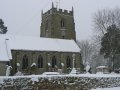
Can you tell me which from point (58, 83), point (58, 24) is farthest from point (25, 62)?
point (58, 83)

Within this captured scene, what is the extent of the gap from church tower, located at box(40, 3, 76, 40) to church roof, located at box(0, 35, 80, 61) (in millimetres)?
6606

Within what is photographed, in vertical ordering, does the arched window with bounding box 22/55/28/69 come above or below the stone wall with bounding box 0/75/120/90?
above

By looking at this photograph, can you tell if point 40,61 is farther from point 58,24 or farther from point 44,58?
point 58,24

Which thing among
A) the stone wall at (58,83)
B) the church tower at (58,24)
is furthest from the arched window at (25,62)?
the stone wall at (58,83)

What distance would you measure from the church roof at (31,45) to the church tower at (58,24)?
Result: 6.61m

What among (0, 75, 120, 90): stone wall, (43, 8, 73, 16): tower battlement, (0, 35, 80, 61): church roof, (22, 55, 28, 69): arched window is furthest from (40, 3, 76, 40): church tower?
(0, 75, 120, 90): stone wall

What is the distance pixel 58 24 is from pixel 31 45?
14338 millimetres

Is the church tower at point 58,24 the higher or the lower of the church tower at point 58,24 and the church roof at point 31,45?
the higher

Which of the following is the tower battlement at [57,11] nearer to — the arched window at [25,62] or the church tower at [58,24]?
the church tower at [58,24]

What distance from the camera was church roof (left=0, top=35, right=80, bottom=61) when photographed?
42.6m

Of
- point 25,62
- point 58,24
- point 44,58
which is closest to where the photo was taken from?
point 25,62

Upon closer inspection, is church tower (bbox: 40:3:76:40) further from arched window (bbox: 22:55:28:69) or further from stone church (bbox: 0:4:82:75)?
arched window (bbox: 22:55:28:69)

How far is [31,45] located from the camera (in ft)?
155

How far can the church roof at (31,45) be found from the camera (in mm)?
42556
